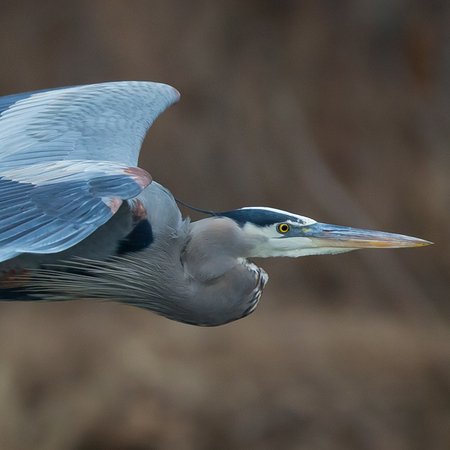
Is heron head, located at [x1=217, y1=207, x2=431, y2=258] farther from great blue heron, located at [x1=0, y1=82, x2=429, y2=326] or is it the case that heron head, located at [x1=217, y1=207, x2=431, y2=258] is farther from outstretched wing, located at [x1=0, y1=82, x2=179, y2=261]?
outstretched wing, located at [x1=0, y1=82, x2=179, y2=261]

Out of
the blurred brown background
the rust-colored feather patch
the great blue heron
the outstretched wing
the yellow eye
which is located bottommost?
the blurred brown background

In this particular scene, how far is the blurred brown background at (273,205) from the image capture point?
4.88 m

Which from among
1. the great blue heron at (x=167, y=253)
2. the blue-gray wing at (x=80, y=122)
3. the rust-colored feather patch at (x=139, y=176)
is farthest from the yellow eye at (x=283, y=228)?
the blue-gray wing at (x=80, y=122)

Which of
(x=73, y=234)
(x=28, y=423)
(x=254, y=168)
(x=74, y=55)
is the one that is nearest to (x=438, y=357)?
(x=254, y=168)

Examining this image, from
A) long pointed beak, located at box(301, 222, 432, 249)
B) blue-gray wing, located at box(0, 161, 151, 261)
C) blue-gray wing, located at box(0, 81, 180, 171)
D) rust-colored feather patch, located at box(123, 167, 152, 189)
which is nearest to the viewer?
blue-gray wing, located at box(0, 161, 151, 261)

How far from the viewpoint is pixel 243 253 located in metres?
2.05

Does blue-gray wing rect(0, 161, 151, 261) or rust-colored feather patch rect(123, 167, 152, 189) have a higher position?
rust-colored feather patch rect(123, 167, 152, 189)

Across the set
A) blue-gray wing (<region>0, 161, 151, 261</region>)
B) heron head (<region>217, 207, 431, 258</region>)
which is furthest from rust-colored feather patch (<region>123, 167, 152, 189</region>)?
heron head (<region>217, 207, 431, 258</region>)

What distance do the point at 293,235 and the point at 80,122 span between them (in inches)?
33.0

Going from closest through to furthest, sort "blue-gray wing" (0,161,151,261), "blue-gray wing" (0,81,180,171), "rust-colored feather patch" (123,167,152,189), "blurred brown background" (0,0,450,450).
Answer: "blue-gray wing" (0,161,151,261) < "rust-colored feather patch" (123,167,152,189) < "blue-gray wing" (0,81,180,171) < "blurred brown background" (0,0,450,450)

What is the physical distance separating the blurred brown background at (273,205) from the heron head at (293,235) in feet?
9.93

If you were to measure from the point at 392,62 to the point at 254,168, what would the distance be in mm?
1155

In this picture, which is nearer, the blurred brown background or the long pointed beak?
the long pointed beak

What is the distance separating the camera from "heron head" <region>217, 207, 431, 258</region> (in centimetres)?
202
